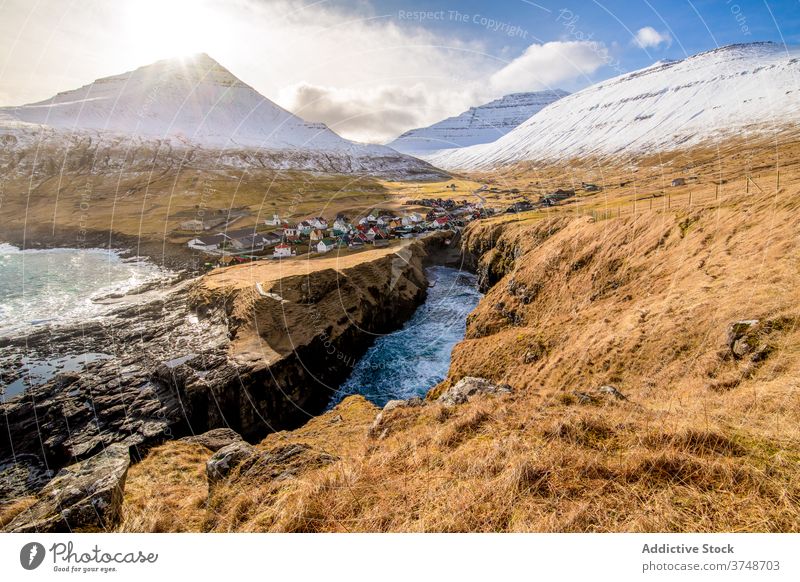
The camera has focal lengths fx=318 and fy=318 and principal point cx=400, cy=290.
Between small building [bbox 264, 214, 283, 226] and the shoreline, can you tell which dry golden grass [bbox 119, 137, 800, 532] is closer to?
the shoreline

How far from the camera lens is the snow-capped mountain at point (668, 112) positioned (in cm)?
13688

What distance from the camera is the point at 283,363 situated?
71.7ft

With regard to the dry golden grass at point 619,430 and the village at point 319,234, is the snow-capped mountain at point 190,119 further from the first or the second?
the dry golden grass at point 619,430

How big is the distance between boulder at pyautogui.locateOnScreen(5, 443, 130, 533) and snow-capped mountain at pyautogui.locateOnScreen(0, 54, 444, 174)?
6063 inches

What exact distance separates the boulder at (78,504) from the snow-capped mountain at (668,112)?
156 m

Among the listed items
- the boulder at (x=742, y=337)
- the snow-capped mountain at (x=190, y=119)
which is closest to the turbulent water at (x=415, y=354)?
Answer: the boulder at (x=742, y=337)

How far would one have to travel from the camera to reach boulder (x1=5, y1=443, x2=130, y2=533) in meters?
5.04

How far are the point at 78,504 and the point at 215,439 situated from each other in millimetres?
6539

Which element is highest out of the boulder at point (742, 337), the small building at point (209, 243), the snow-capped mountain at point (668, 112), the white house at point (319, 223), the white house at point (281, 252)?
the snow-capped mountain at point (668, 112)

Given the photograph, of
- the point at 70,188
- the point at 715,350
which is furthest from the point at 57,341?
the point at 70,188

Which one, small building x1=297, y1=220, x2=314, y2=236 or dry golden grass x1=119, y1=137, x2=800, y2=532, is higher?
small building x1=297, y1=220, x2=314, y2=236

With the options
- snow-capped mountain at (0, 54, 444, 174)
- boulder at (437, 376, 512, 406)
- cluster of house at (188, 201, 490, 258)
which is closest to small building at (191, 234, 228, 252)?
cluster of house at (188, 201, 490, 258)

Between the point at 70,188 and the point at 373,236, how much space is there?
348 feet

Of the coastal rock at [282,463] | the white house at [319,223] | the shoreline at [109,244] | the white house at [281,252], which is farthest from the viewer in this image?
the white house at [319,223]
